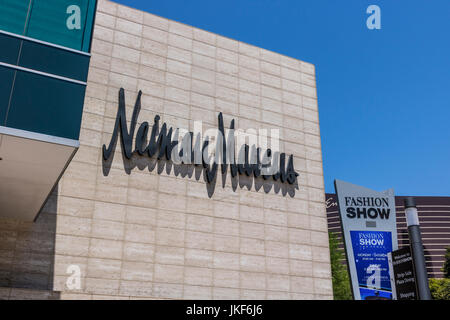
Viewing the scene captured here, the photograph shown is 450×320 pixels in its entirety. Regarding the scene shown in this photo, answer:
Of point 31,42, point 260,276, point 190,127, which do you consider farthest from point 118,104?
point 260,276

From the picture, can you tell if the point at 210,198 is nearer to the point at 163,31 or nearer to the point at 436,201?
the point at 163,31

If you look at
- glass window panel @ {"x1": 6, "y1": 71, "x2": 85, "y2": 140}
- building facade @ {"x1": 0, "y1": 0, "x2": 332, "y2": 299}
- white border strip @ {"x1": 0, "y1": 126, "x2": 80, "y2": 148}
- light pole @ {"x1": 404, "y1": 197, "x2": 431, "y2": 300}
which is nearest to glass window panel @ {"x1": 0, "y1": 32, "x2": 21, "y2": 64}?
glass window panel @ {"x1": 6, "y1": 71, "x2": 85, "y2": 140}

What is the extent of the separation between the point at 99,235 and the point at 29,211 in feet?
11.5

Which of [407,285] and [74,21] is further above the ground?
[74,21]

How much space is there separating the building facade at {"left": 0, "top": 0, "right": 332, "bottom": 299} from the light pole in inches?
446

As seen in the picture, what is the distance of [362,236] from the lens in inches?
1125

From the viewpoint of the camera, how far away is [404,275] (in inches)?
496

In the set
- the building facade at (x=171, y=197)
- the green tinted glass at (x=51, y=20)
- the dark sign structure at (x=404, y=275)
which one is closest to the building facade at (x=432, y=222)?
the building facade at (x=171, y=197)

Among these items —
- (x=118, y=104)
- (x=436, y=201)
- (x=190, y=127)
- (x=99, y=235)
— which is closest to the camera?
(x=99, y=235)

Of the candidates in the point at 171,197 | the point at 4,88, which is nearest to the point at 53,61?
the point at 4,88

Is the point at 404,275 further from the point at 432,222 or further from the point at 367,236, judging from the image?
the point at 432,222

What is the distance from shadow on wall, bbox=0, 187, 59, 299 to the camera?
1806 centimetres

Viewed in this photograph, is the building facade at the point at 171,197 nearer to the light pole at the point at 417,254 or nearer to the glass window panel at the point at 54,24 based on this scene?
the glass window panel at the point at 54,24

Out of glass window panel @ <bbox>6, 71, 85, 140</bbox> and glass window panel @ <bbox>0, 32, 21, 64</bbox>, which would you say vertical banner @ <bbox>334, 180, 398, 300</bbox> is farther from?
glass window panel @ <bbox>0, 32, 21, 64</bbox>
